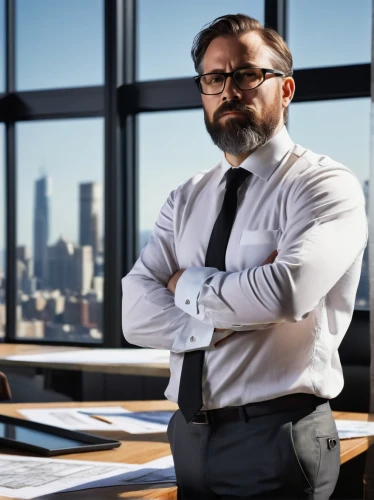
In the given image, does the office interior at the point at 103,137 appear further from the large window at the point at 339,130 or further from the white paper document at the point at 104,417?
the white paper document at the point at 104,417

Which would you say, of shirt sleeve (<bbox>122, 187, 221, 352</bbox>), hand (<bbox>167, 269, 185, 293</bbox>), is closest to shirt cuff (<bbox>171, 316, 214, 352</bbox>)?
shirt sleeve (<bbox>122, 187, 221, 352</bbox>)

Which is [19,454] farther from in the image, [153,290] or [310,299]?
[310,299]

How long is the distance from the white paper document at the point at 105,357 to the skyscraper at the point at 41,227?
3.25 ft

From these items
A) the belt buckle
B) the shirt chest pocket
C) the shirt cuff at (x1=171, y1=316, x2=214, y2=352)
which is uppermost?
the shirt chest pocket

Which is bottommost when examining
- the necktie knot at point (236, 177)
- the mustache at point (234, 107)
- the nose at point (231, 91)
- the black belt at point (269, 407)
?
the black belt at point (269, 407)

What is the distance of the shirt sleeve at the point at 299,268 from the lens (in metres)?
1.62

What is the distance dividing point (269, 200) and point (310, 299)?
0.27m

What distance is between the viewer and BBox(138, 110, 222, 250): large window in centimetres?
499

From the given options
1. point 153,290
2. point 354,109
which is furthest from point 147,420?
A: point 354,109

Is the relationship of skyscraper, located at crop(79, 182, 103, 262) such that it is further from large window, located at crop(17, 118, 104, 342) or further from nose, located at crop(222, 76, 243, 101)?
nose, located at crop(222, 76, 243, 101)

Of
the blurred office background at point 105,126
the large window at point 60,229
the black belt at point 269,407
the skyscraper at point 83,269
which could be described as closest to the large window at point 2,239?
the blurred office background at point 105,126

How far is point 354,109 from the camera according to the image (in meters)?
4.44

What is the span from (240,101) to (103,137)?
3492 mm

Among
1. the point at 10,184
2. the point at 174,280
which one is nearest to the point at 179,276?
the point at 174,280
